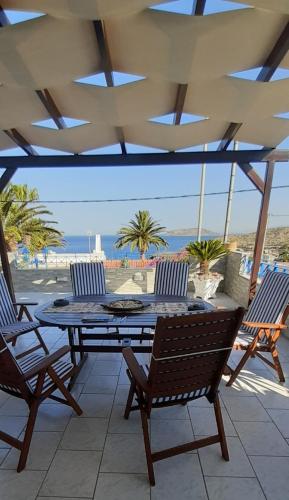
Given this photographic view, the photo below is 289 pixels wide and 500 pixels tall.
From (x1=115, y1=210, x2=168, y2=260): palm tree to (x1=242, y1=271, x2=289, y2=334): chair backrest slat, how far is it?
8536 millimetres

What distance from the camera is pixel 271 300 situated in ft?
8.59

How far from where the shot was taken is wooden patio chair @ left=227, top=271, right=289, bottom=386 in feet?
7.52

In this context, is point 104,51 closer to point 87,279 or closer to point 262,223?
point 87,279

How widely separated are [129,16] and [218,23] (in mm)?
626

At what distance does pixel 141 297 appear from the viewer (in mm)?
2854

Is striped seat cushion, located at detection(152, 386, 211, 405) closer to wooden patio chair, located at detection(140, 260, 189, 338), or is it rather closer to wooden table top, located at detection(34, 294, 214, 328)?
wooden table top, located at detection(34, 294, 214, 328)

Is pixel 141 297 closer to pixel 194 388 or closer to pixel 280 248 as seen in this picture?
pixel 194 388

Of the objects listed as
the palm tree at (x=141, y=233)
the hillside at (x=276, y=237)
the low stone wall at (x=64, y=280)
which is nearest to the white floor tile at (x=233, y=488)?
the low stone wall at (x=64, y=280)

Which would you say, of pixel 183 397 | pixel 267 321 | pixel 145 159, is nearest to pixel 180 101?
pixel 145 159

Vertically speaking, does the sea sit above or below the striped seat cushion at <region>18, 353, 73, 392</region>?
below

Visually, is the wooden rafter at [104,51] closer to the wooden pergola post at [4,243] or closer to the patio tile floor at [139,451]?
the wooden pergola post at [4,243]

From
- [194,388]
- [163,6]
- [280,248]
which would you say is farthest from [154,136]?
[280,248]

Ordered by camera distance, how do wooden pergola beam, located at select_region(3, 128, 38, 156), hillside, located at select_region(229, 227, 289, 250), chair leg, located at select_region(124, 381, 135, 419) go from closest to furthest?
chair leg, located at select_region(124, 381, 135, 419), wooden pergola beam, located at select_region(3, 128, 38, 156), hillside, located at select_region(229, 227, 289, 250)

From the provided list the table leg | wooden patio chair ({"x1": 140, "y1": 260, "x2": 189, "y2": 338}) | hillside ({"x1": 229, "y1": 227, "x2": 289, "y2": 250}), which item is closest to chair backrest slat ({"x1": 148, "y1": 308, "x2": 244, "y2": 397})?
the table leg
